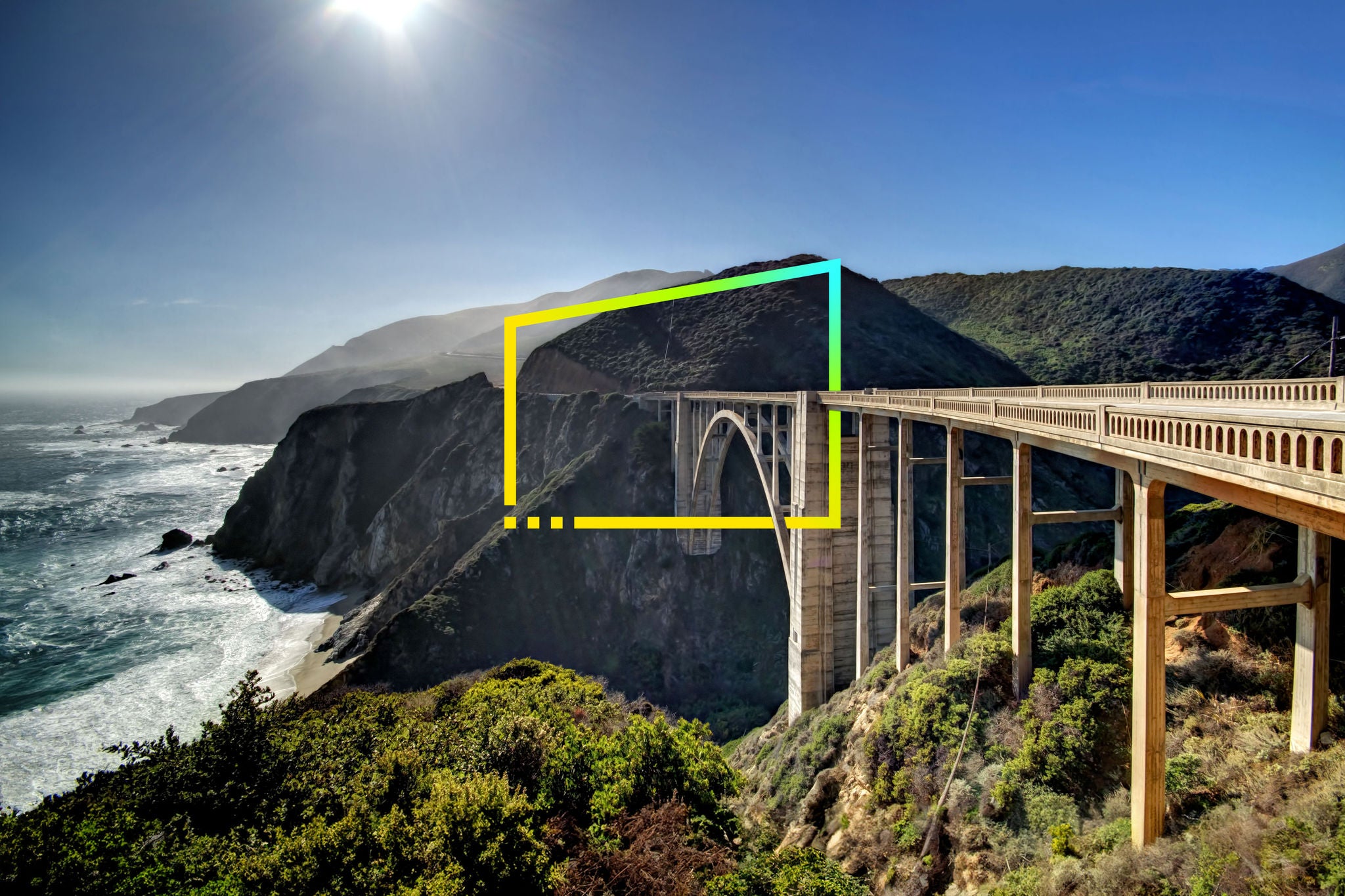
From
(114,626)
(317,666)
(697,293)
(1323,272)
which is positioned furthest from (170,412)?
(1323,272)

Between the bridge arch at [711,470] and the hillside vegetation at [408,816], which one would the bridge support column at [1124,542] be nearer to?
the hillside vegetation at [408,816]

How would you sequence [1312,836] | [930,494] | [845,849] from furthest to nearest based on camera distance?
[930,494] → [845,849] → [1312,836]

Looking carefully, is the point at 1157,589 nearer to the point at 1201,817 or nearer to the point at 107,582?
the point at 1201,817

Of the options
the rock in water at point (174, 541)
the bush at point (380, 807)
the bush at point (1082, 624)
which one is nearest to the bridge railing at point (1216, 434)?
the bush at point (1082, 624)

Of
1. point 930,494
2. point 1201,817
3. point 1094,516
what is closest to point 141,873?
point 1201,817

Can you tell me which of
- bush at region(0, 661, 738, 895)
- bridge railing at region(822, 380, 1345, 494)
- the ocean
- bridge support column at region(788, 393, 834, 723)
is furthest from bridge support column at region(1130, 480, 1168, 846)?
the ocean
